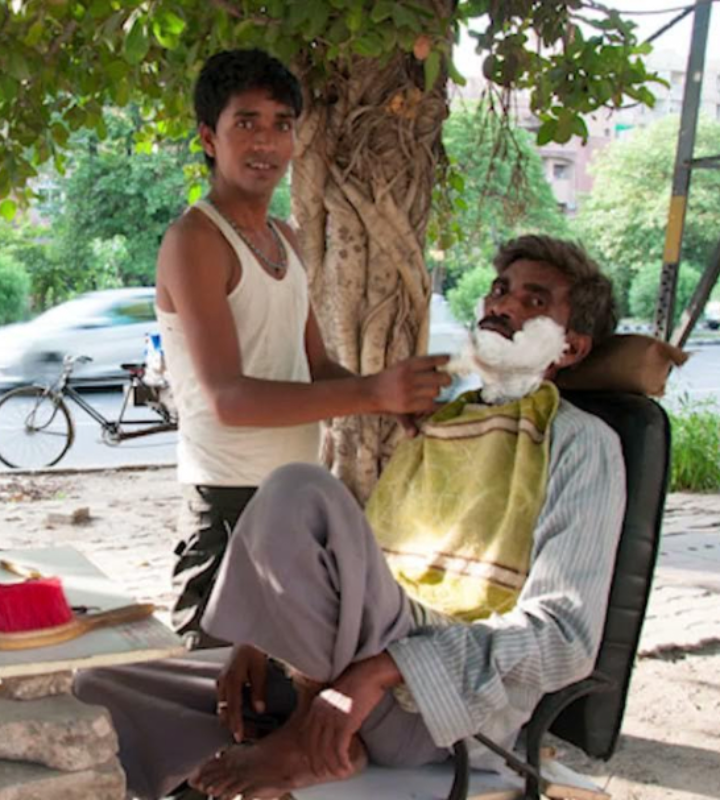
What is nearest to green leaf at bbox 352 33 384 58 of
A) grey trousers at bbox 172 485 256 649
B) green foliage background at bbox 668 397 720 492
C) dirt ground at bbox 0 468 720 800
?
grey trousers at bbox 172 485 256 649

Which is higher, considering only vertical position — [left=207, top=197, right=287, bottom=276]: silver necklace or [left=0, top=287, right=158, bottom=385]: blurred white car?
[left=207, top=197, right=287, bottom=276]: silver necklace

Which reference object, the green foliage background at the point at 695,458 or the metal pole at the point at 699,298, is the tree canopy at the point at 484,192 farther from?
the green foliage background at the point at 695,458

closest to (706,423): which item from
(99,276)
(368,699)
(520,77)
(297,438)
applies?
(520,77)

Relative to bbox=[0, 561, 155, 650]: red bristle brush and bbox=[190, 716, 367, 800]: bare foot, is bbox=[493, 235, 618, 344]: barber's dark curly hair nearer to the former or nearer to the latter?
bbox=[190, 716, 367, 800]: bare foot

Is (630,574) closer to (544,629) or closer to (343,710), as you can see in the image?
(544,629)

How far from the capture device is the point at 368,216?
3.62 meters

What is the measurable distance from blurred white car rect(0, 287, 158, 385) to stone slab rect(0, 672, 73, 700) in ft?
40.5

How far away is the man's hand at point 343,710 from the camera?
6.17 ft

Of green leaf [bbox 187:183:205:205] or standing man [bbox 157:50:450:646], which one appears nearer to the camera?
standing man [bbox 157:50:450:646]

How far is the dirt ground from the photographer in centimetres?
337

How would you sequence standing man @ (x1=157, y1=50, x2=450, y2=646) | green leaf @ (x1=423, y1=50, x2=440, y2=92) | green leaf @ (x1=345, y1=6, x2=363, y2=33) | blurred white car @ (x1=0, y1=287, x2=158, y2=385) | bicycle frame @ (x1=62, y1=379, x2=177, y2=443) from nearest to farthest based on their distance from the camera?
standing man @ (x1=157, y1=50, x2=450, y2=646)
green leaf @ (x1=345, y1=6, x2=363, y2=33)
green leaf @ (x1=423, y1=50, x2=440, y2=92)
bicycle frame @ (x1=62, y1=379, x2=177, y2=443)
blurred white car @ (x1=0, y1=287, x2=158, y2=385)

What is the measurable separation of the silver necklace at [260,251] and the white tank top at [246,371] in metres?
0.02

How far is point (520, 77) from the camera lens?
3.84m

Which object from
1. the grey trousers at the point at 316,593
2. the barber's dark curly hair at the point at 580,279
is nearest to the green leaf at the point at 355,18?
the barber's dark curly hair at the point at 580,279
